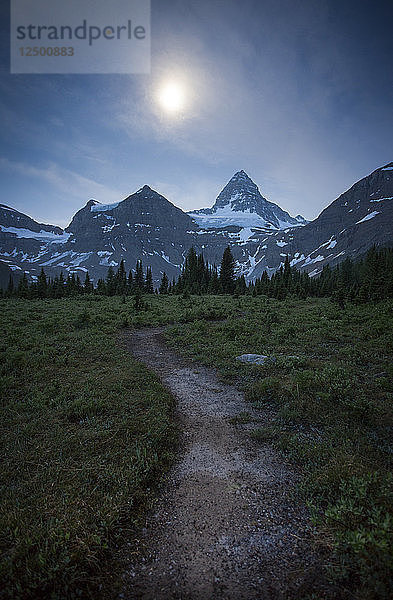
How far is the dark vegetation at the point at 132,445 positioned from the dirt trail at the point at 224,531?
37 centimetres

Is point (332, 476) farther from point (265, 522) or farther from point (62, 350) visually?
point (62, 350)

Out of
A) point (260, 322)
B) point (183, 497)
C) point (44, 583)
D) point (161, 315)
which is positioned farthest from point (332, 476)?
point (161, 315)

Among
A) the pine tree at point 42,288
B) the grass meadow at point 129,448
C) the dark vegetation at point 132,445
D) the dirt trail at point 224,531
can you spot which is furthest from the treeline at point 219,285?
the dirt trail at point 224,531

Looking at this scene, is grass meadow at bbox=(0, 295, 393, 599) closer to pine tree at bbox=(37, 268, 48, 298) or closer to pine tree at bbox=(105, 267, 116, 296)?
pine tree at bbox=(37, 268, 48, 298)

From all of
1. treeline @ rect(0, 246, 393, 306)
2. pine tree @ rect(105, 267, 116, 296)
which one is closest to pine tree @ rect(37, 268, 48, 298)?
treeline @ rect(0, 246, 393, 306)

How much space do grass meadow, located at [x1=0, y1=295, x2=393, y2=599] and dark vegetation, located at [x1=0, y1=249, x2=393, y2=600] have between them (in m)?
0.02

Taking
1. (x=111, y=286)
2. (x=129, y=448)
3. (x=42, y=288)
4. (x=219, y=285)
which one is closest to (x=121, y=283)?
(x=111, y=286)

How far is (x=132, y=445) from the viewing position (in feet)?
20.1

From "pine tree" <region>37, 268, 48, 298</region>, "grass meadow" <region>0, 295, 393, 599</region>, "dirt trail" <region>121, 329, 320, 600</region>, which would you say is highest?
"pine tree" <region>37, 268, 48, 298</region>

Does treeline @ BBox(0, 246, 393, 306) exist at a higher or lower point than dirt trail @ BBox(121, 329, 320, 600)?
higher

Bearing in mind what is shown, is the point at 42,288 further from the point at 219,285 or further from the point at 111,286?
the point at 219,285

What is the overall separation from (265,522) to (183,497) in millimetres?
1544

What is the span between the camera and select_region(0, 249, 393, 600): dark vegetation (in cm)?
352

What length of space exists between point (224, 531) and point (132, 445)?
2.65 meters
